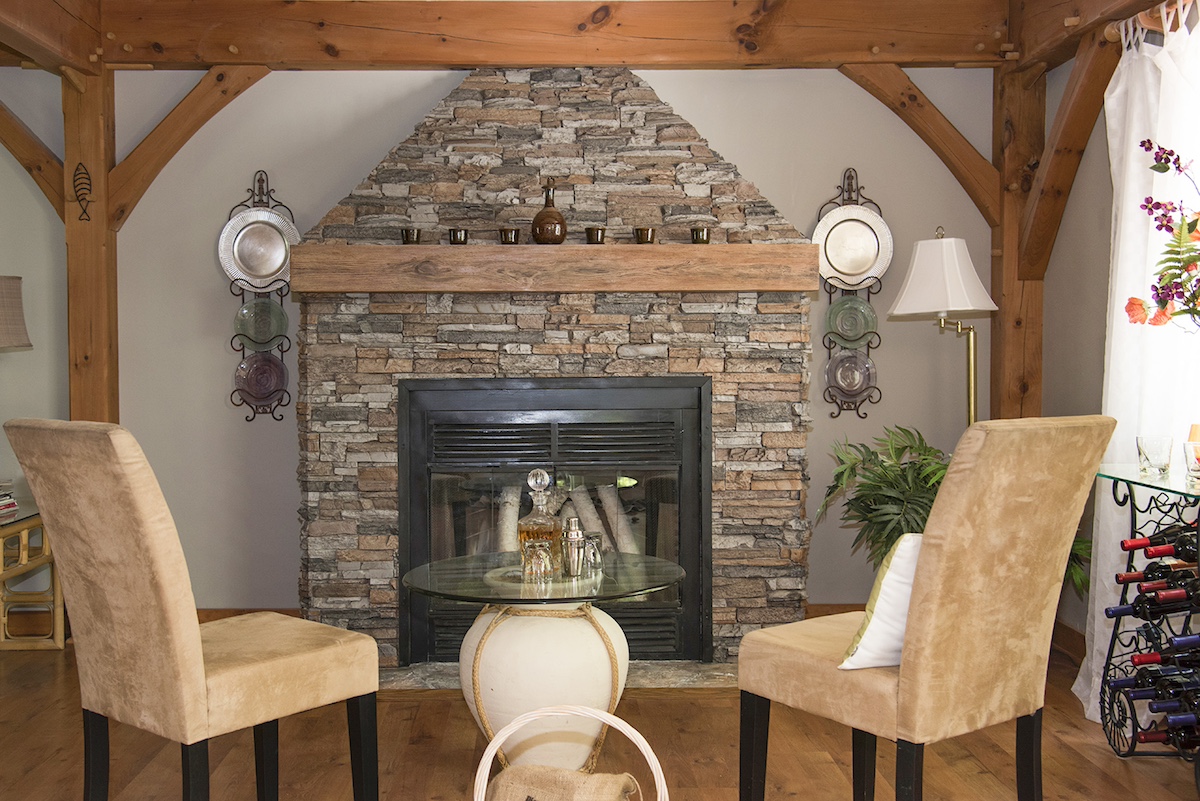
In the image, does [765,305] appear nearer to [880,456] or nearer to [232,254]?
[880,456]

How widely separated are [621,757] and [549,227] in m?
1.84

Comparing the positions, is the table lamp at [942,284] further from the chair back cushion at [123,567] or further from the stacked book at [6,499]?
the stacked book at [6,499]

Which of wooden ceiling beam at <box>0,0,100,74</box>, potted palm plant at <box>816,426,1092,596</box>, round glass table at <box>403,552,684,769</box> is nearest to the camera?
round glass table at <box>403,552,684,769</box>

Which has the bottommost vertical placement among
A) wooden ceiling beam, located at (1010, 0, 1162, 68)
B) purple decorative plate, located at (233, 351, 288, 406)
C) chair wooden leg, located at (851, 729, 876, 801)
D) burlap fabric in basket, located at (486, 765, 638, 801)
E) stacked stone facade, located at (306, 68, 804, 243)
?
chair wooden leg, located at (851, 729, 876, 801)

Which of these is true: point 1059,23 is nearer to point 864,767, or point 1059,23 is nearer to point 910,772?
point 864,767

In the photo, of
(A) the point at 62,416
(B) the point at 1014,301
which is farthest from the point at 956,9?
(A) the point at 62,416

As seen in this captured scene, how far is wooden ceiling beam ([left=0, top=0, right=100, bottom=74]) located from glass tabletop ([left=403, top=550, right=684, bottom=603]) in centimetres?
235

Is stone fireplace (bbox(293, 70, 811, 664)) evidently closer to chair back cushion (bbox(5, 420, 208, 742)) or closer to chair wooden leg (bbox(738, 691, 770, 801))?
chair wooden leg (bbox(738, 691, 770, 801))

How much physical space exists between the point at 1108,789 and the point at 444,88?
3533mm

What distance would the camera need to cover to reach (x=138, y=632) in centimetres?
208

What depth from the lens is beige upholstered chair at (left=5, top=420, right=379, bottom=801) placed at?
2.02 metres

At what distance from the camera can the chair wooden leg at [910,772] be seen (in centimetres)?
202

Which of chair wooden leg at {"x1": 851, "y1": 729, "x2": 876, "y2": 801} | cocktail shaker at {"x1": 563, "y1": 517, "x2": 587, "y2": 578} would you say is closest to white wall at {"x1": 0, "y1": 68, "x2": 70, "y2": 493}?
cocktail shaker at {"x1": 563, "y1": 517, "x2": 587, "y2": 578}

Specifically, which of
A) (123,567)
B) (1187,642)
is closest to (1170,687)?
(1187,642)
